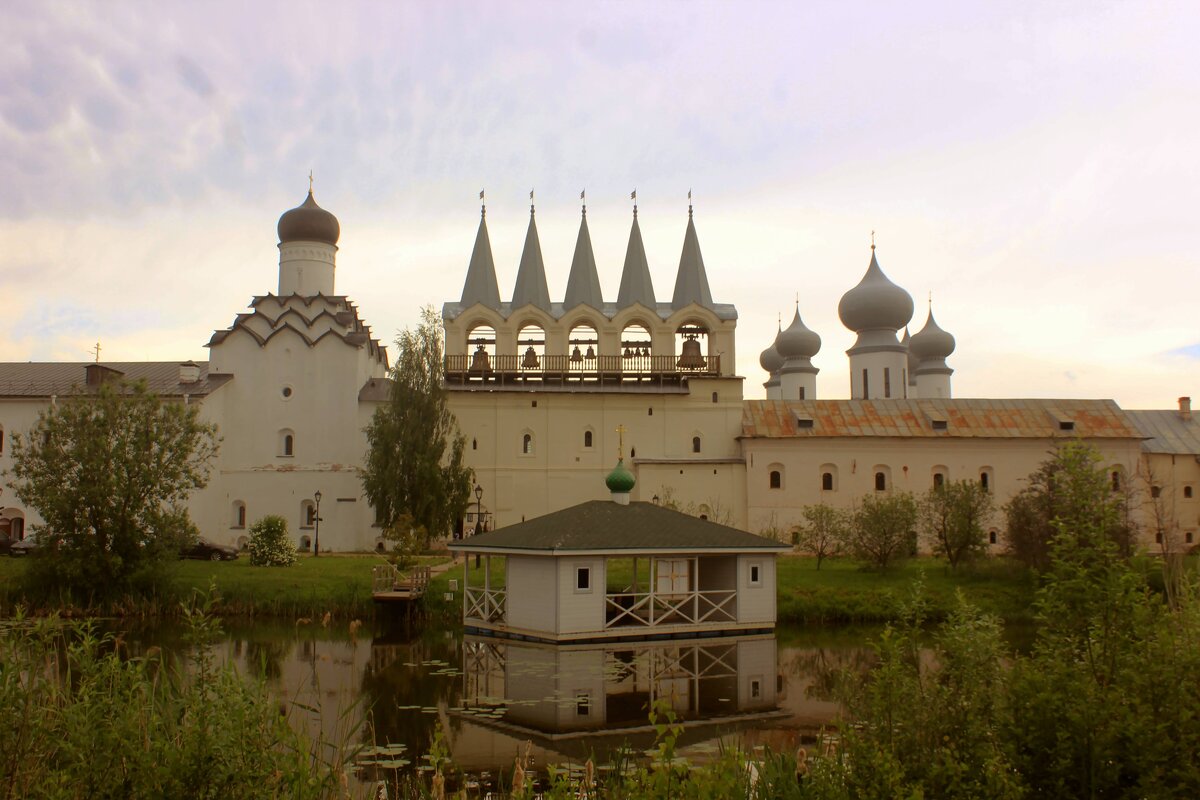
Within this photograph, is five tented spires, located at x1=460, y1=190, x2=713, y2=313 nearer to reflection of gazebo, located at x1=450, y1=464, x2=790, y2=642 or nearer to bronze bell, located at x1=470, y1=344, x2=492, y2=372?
bronze bell, located at x1=470, y1=344, x2=492, y2=372

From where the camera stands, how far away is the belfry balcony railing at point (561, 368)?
124 feet

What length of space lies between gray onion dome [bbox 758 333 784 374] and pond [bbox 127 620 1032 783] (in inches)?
1450

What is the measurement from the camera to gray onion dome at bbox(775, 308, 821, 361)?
179 ft

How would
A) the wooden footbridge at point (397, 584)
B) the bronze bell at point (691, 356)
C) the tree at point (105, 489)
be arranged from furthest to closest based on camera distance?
the bronze bell at point (691, 356) → the tree at point (105, 489) → the wooden footbridge at point (397, 584)

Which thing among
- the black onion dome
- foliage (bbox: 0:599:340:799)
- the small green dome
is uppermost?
the black onion dome

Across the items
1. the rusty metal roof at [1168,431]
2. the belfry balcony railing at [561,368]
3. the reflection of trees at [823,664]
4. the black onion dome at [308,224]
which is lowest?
the reflection of trees at [823,664]

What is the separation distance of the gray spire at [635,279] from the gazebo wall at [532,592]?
20014mm

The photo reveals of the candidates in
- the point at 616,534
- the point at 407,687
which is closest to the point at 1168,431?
the point at 616,534

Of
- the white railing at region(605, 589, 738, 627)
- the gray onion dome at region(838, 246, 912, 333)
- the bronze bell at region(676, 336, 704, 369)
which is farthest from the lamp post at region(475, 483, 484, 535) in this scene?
the gray onion dome at region(838, 246, 912, 333)

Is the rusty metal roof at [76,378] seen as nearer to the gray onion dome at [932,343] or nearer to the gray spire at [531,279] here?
the gray spire at [531,279]

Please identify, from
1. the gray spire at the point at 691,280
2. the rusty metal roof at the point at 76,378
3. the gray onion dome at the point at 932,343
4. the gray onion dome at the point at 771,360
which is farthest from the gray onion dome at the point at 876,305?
the rusty metal roof at the point at 76,378

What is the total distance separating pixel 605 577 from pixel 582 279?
21578 mm

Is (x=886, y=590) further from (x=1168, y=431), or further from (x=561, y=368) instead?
(x=1168, y=431)

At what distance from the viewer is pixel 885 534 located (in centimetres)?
2753
